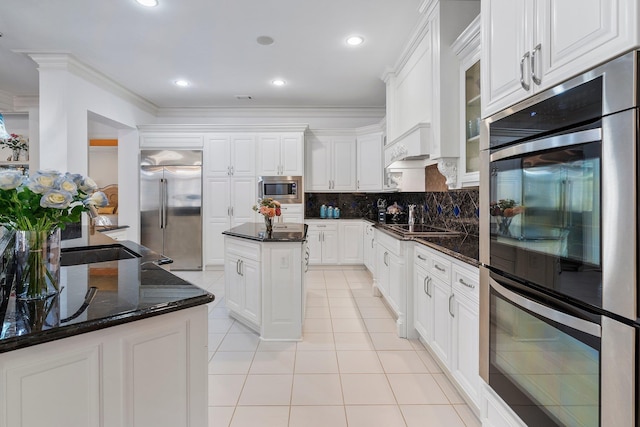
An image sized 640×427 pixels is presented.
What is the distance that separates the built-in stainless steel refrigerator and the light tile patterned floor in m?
2.34

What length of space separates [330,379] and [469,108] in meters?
2.28

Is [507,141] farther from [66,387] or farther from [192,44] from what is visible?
[192,44]

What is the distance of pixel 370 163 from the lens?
5.62 m

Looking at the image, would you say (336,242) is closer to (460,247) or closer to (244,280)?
(244,280)

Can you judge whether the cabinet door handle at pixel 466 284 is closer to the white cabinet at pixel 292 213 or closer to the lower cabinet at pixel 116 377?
the lower cabinet at pixel 116 377

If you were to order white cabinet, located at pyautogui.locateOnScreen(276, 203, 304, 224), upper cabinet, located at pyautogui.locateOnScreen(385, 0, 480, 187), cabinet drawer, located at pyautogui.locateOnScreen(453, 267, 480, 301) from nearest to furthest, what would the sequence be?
cabinet drawer, located at pyautogui.locateOnScreen(453, 267, 480, 301) < upper cabinet, located at pyautogui.locateOnScreen(385, 0, 480, 187) < white cabinet, located at pyautogui.locateOnScreen(276, 203, 304, 224)

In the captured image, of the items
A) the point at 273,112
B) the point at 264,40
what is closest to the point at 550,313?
the point at 264,40

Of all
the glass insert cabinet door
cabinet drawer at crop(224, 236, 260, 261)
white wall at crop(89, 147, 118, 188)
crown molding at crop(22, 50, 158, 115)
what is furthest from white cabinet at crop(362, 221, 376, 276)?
white wall at crop(89, 147, 118, 188)

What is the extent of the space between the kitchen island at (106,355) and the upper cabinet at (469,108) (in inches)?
84.5

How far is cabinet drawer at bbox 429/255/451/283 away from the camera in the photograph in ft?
6.79

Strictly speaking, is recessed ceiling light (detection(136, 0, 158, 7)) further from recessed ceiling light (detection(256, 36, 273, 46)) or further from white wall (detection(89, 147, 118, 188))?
white wall (detection(89, 147, 118, 188))

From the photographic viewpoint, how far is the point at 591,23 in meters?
0.91

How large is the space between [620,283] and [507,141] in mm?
665

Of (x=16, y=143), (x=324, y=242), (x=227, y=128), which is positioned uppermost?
(x=227, y=128)
